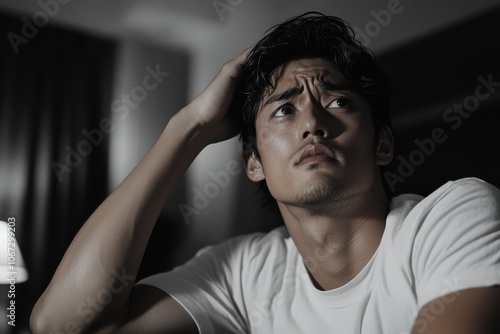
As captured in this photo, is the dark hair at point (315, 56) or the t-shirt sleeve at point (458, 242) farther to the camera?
the dark hair at point (315, 56)

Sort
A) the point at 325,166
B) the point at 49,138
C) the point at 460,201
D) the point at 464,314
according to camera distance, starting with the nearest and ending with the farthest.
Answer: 1. the point at 464,314
2. the point at 460,201
3. the point at 325,166
4. the point at 49,138

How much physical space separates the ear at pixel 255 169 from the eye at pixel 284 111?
180 millimetres

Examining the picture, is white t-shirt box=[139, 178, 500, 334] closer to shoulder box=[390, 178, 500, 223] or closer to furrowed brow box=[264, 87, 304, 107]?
shoulder box=[390, 178, 500, 223]

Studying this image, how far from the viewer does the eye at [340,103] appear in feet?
4.09

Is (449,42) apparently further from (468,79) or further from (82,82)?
(82,82)

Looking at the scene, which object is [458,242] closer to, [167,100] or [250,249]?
Answer: [250,249]

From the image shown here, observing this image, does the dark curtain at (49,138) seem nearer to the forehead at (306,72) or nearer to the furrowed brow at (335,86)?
the forehead at (306,72)

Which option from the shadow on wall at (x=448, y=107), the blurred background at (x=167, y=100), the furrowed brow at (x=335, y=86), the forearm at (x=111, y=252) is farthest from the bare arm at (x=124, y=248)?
the shadow on wall at (x=448, y=107)

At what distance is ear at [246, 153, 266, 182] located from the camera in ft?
4.68

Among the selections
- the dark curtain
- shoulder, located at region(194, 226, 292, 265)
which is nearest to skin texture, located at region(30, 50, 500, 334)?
shoulder, located at region(194, 226, 292, 265)

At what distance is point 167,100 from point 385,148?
0.69m

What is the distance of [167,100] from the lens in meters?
1.69

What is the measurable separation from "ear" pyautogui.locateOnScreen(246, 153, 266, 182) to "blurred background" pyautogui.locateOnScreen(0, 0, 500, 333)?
0.24 m

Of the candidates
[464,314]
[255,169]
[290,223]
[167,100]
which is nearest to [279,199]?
[290,223]
